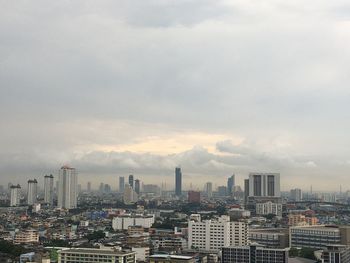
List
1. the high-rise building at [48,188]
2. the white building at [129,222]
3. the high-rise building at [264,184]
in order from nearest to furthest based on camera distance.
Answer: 1. the white building at [129,222]
2. the high-rise building at [264,184]
3. the high-rise building at [48,188]

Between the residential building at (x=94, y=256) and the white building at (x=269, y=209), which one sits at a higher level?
the residential building at (x=94, y=256)

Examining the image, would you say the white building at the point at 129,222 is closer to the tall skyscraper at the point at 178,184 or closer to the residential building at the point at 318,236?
the residential building at the point at 318,236

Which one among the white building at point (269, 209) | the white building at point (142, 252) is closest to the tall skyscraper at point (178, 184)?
the white building at point (269, 209)

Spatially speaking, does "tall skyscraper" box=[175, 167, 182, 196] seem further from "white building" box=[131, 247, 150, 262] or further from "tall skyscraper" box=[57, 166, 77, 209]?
"white building" box=[131, 247, 150, 262]

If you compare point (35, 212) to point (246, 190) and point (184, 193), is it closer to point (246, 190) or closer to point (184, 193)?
point (246, 190)

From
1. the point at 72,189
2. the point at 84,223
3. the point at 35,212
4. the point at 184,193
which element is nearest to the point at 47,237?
the point at 84,223

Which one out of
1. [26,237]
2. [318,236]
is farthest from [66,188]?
[318,236]

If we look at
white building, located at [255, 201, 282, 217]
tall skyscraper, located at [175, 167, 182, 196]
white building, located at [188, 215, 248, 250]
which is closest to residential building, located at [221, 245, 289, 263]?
white building, located at [188, 215, 248, 250]

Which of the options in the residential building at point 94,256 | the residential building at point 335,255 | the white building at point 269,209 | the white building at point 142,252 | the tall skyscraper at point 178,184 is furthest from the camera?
the tall skyscraper at point 178,184
